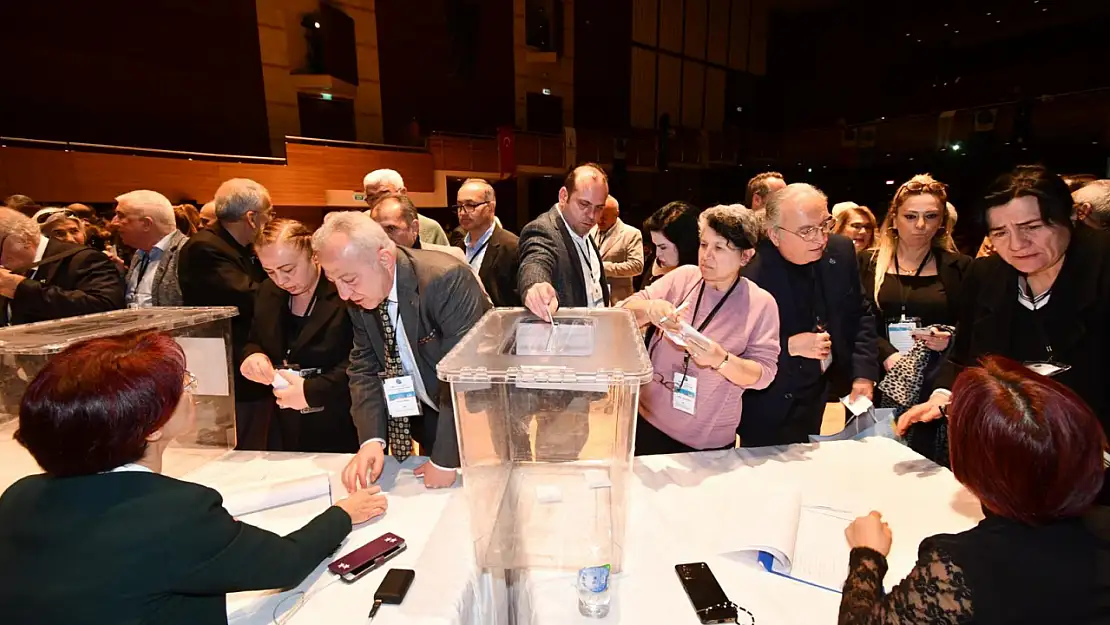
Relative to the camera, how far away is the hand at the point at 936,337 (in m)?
1.79

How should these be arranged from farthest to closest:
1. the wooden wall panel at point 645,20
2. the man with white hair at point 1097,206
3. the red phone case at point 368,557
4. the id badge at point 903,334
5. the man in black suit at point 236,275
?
1. the wooden wall panel at point 645,20
2. the man with white hair at point 1097,206
3. the man in black suit at point 236,275
4. the id badge at point 903,334
5. the red phone case at point 368,557

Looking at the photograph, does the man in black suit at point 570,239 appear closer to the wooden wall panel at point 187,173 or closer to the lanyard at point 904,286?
Result: the lanyard at point 904,286

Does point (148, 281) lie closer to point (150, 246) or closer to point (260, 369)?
point (150, 246)

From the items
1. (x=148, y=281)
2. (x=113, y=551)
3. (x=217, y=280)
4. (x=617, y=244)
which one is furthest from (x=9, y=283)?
(x=617, y=244)

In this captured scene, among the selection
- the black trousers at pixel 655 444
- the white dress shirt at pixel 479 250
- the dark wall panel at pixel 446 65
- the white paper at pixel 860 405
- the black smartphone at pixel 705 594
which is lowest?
the black trousers at pixel 655 444

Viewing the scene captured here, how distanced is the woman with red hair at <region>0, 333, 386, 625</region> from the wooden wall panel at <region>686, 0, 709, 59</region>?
1252 cm

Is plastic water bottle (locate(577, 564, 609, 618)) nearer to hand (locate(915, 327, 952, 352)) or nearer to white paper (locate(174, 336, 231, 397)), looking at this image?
white paper (locate(174, 336, 231, 397))

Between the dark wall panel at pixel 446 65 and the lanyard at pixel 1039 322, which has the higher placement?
the dark wall panel at pixel 446 65

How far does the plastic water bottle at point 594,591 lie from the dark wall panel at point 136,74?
20.4 feet

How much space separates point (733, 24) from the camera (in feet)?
38.5

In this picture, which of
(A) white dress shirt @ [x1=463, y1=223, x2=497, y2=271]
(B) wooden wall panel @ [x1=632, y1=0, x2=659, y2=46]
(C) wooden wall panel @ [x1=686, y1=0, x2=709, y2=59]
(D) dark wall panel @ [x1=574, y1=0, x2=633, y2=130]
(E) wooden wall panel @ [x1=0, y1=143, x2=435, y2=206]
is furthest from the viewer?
(C) wooden wall panel @ [x1=686, y1=0, x2=709, y2=59]

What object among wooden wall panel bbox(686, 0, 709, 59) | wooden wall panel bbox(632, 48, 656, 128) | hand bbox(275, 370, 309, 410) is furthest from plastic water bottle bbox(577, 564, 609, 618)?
wooden wall panel bbox(686, 0, 709, 59)

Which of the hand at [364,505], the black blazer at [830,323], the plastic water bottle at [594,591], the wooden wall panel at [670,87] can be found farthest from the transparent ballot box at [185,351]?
the wooden wall panel at [670,87]

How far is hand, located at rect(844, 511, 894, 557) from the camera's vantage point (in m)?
0.96
